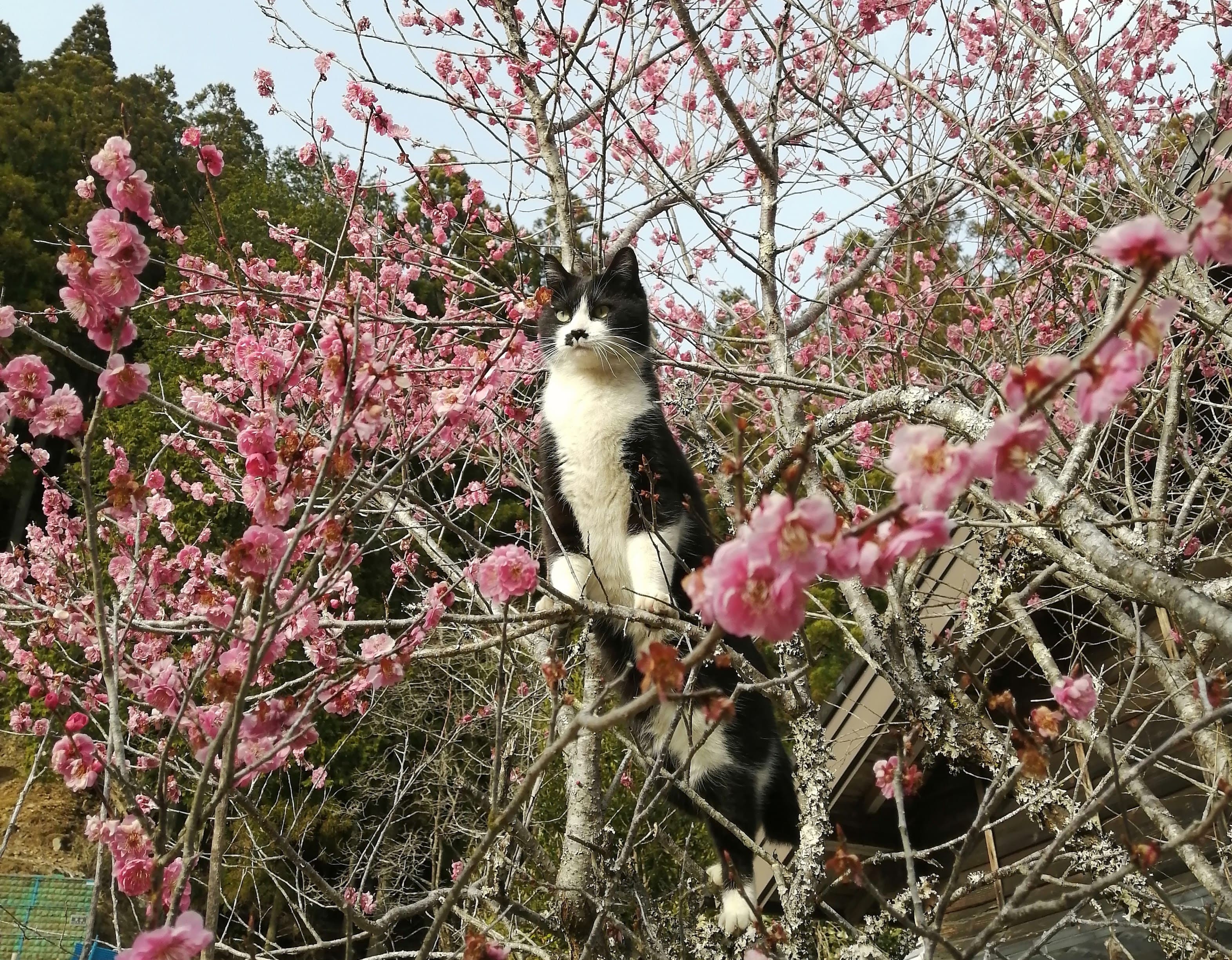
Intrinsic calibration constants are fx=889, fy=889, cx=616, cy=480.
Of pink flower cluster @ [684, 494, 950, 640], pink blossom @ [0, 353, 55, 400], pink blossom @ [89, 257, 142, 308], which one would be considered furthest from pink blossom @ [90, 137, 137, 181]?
pink flower cluster @ [684, 494, 950, 640]

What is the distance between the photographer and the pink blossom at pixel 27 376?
1670 millimetres

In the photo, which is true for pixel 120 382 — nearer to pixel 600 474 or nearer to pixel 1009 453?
pixel 1009 453

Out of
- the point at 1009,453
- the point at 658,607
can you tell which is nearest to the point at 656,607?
the point at 658,607

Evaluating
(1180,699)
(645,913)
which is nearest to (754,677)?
(645,913)

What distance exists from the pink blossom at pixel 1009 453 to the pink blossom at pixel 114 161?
1.60 m

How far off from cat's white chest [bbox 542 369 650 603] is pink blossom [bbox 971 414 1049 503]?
2.26 m

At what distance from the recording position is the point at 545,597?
297 centimetres

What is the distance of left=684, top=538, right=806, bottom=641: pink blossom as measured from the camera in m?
0.87

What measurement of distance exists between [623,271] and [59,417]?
97.5 inches

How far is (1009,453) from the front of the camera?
95cm

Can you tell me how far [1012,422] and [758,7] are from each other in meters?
3.74

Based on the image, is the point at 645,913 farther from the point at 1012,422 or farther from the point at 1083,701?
the point at 1012,422

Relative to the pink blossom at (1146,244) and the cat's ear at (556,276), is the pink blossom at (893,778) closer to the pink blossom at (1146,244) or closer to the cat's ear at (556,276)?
the pink blossom at (1146,244)

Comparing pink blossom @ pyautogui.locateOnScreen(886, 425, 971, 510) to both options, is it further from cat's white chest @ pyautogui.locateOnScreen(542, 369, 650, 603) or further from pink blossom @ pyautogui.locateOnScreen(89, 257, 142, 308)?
cat's white chest @ pyautogui.locateOnScreen(542, 369, 650, 603)
